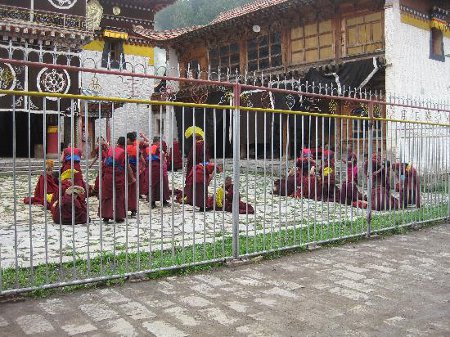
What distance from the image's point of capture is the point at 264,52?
61.6ft

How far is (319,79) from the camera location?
1578cm

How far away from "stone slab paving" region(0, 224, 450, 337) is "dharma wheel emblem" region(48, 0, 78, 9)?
637 inches

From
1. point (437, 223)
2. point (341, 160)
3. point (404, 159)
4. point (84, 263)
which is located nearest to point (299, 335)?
point (84, 263)

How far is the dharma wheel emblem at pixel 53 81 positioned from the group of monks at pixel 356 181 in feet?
41.2

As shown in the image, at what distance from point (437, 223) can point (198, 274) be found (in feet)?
15.5

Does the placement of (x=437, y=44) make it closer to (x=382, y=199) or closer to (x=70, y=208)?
(x=382, y=199)

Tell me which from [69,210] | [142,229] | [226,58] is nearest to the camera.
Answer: [142,229]

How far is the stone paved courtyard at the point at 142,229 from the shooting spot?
4.89 metres

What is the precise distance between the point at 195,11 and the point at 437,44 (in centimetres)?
2508

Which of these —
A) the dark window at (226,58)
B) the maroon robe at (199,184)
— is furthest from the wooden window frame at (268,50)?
the maroon robe at (199,184)

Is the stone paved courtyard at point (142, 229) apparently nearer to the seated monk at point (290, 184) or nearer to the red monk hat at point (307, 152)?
the seated monk at point (290, 184)

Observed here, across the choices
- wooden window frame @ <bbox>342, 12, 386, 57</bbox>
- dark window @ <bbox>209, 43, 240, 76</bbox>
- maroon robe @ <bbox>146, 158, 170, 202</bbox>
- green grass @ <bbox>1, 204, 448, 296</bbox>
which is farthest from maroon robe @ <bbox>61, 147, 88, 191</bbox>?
dark window @ <bbox>209, 43, 240, 76</bbox>

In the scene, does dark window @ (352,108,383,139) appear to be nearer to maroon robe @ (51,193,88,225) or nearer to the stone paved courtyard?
the stone paved courtyard

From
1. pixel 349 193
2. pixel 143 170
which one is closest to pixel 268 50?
pixel 143 170
